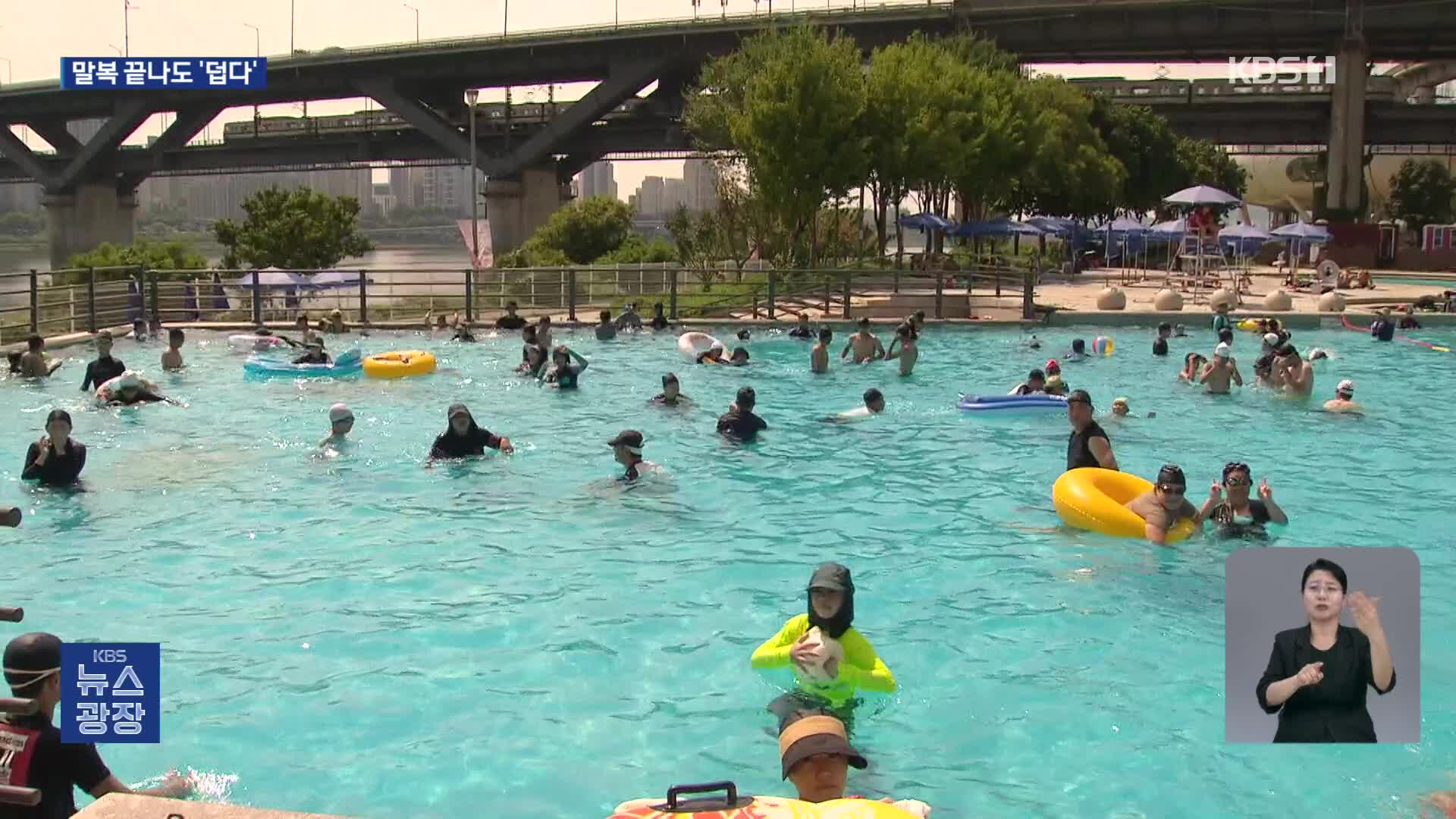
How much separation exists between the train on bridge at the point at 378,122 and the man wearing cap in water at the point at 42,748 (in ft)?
266

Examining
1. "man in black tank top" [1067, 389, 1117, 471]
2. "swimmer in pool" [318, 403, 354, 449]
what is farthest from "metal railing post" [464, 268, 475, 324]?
"man in black tank top" [1067, 389, 1117, 471]

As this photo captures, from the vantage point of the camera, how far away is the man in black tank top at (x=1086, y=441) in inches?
508

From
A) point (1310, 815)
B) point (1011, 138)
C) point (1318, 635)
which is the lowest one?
point (1310, 815)

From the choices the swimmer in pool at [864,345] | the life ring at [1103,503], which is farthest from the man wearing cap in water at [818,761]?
the swimmer in pool at [864,345]

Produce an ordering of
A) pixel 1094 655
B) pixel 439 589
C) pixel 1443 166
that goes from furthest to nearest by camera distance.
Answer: pixel 1443 166, pixel 439 589, pixel 1094 655

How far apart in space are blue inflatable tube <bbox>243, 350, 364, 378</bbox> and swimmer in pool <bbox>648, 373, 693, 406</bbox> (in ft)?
18.4

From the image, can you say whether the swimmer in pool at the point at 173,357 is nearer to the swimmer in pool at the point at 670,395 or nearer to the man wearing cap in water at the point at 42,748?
the swimmer in pool at the point at 670,395

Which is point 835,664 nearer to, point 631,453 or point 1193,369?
point 631,453

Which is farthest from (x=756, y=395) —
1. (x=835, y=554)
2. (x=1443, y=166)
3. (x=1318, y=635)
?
(x=1443, y=166)

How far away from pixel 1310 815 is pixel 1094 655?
97.6 inches

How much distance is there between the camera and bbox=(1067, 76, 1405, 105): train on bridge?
7988cm

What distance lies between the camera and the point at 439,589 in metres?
10.9

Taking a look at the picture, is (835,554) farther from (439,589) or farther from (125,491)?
(125,491)

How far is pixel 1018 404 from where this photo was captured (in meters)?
18.5
